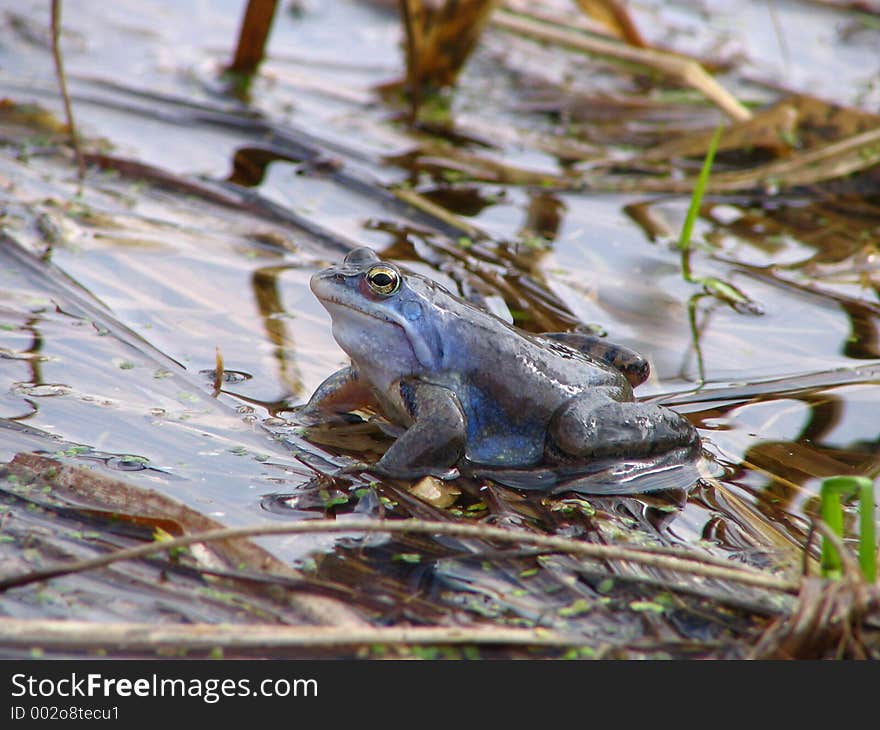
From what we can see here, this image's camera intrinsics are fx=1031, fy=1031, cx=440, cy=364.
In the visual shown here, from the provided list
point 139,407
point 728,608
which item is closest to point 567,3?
point 139,407

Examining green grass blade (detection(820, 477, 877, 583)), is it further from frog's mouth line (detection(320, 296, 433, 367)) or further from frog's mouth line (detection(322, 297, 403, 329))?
frog's mouth line (detection(322, 297, 403, 329))

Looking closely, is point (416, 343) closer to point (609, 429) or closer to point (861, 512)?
point (609, 429)

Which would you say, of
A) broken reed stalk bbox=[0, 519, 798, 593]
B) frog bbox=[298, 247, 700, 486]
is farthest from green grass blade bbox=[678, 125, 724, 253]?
broken reed stalk bbox=[0, 519, 798, 593]

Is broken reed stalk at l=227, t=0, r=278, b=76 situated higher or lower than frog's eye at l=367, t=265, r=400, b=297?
higher

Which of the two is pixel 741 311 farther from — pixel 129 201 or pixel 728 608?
pixel 129 201

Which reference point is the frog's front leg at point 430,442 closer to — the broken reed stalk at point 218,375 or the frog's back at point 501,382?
the frog's back at point 501,382

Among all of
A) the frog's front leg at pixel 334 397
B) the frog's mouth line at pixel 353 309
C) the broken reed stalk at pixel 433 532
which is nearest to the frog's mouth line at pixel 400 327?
the frog's mouth line at pixel 353 309

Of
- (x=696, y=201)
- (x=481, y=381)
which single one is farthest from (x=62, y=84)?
(x=696, y=201)
